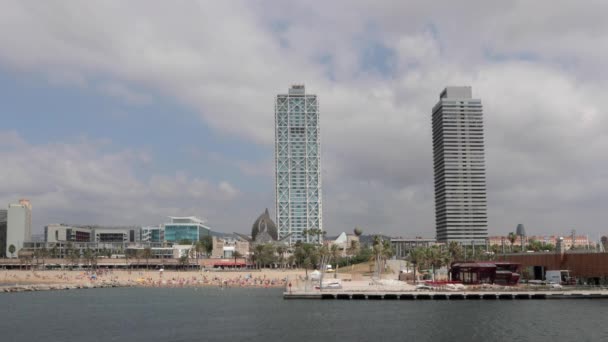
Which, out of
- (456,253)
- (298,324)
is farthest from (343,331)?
(456,253)

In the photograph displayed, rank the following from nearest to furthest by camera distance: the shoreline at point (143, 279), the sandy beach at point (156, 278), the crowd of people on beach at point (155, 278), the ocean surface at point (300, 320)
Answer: the ocean surface at point (300, 320) < the shoreline at point (143, 279) < the crowd of people on beach at point (155, 278) < the sandy beach at point (156, 278)

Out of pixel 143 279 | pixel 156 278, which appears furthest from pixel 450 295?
pixel 156 278

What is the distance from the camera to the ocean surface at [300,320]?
6950 cm

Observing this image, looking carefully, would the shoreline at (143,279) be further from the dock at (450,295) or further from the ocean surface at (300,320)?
the ocean surface at (300,320)

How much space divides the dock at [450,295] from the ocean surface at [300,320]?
4.54m

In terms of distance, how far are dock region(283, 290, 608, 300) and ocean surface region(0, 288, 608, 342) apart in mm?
4542

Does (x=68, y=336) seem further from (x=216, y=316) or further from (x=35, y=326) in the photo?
(x=216, y=316)

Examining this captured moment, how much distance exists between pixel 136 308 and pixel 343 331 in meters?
41.2

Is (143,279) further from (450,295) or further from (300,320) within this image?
(300,320)

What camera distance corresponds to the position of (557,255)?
12800cm

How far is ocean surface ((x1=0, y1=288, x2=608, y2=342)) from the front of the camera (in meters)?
69.5

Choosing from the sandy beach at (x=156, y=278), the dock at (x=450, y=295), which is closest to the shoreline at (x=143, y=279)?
the sandy beach at (x=156, y=278)

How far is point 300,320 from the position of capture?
82562mm

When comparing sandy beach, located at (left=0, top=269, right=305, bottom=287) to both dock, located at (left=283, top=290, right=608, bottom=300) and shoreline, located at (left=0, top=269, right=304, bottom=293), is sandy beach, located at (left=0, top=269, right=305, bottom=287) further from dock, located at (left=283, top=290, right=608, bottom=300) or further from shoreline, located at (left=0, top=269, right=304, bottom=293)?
dock, located at (left=283, top=290, right=608, bottom=300)
